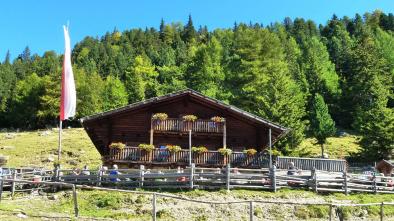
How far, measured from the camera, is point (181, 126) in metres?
31.9

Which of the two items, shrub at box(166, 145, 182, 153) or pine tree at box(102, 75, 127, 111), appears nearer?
shrub at box(166, 145, 182, 153)

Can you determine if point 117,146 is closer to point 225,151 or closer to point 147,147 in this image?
point 147,147

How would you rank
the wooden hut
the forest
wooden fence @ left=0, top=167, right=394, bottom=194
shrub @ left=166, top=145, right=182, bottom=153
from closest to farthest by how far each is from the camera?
wooden fence @ left=0, top=167, right=394, bottom=194
shrub @ left=166, top=145, right=182, bottom=153
the wooden hut
the forest

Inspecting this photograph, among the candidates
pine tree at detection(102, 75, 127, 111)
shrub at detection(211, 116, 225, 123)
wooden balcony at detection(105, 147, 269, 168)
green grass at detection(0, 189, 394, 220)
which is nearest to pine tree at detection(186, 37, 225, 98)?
pine tree at detection(102, 75, 127, 111)

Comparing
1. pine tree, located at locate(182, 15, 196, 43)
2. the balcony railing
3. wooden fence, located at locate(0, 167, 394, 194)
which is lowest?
wooden fence, located at locate(0, 167, 394, 194)

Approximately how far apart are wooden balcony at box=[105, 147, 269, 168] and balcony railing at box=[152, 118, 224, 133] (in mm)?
1654

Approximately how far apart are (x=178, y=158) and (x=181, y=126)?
2.34 metres

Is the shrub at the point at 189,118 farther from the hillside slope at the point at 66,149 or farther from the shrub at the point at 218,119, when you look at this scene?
the hillside slope at the point at 66,149

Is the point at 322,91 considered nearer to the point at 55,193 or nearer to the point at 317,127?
the point at 317,127

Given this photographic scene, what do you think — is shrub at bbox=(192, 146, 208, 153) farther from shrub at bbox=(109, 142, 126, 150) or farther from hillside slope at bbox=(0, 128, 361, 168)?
hillside slope at bbox=(0, 128, 361, 168)

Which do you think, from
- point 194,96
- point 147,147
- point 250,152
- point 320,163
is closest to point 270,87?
point 320,163

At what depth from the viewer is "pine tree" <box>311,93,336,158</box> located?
6144 cm

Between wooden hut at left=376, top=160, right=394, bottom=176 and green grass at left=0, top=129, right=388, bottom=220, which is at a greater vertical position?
wooden hut at left=376, top=160, right=394, bottom=176

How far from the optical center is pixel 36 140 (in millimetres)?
63969
